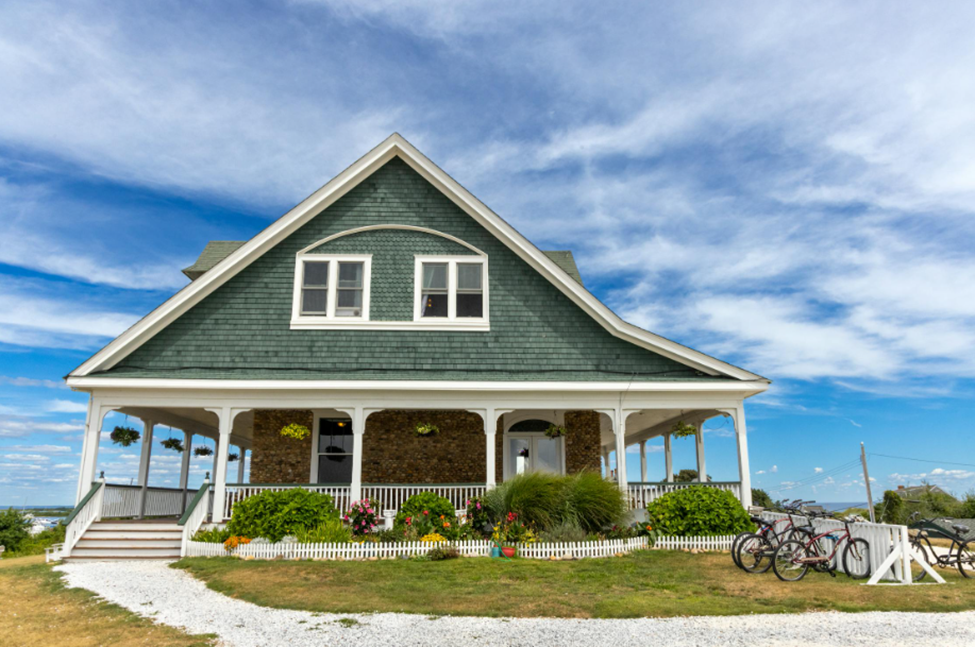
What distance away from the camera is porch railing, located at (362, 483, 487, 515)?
14445 mm

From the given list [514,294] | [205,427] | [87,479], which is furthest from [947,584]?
[205,427]

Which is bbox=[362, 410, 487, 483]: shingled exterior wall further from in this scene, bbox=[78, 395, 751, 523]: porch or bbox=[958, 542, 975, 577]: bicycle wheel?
bbox=[958, 542, 975, 577]: bicycle wheel

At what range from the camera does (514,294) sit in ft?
53.4

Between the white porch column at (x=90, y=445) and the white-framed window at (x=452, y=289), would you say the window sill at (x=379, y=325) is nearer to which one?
the white-framed window at (x=452, y=289)

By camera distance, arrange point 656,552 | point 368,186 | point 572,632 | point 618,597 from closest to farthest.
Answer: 1. point 572,632
2. point 618,597
3. point 656,552
4. point 368,186

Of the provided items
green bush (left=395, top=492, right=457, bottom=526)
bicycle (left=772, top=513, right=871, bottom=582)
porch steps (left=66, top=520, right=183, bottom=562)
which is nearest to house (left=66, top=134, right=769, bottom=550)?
porch steps (left=66, top=520, right=183, bottom=562)

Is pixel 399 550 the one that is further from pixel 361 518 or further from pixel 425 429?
pixel 425 429

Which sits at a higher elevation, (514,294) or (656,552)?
(514,294)

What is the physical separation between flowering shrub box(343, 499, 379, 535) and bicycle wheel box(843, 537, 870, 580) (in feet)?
27.7

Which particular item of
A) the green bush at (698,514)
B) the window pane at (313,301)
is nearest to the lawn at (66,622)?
the window pane at (313,301)

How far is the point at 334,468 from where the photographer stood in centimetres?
1656

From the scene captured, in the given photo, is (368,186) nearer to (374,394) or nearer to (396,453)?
(374,394)

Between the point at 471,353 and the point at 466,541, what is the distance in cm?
440

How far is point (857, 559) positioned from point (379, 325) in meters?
10.3
